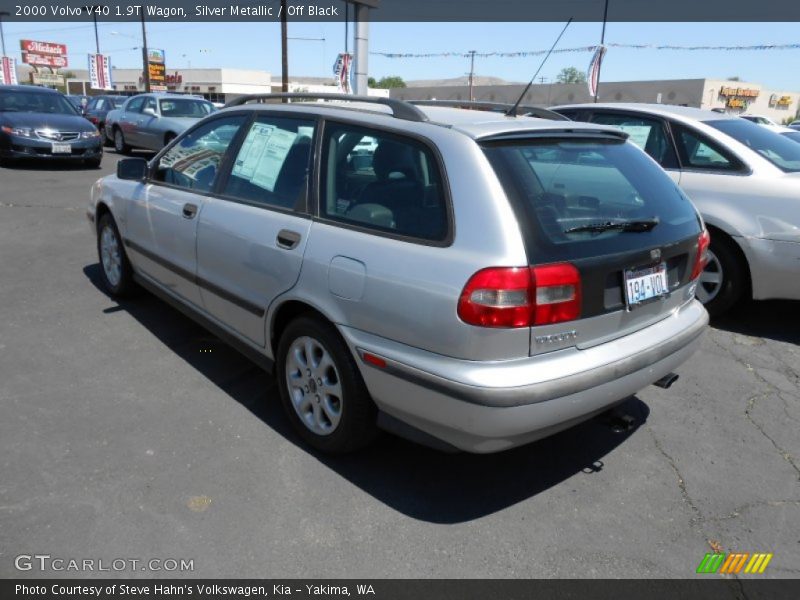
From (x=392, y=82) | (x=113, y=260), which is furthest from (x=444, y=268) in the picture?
(x=392, y=82)

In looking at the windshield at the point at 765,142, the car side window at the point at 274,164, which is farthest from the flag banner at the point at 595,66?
the car side window at the point at 274,164

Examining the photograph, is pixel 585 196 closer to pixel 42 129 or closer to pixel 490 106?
pixel 490 106

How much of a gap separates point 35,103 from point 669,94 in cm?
5507

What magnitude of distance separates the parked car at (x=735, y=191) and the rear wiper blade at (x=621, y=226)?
238 centimetres

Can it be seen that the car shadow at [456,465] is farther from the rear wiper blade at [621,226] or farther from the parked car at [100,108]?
the parked car at [100,108]

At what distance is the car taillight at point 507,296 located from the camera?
92.8 inches

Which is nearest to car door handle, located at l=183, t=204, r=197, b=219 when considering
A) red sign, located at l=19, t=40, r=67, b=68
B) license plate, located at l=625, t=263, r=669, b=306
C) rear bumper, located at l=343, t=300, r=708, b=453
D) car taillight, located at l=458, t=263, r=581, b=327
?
rear bumper, located at l=343, t=300, r=708, b=453

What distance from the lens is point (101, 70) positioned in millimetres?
42625

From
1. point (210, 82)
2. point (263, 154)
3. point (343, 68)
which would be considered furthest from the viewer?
point (210, 82)

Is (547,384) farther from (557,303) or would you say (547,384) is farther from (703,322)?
(703,322)

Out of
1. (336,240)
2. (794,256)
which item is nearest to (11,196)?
(336,240)

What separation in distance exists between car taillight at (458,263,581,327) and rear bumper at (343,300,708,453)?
0.17 meters

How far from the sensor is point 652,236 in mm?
2877

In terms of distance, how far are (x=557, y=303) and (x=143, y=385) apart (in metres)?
2.62
